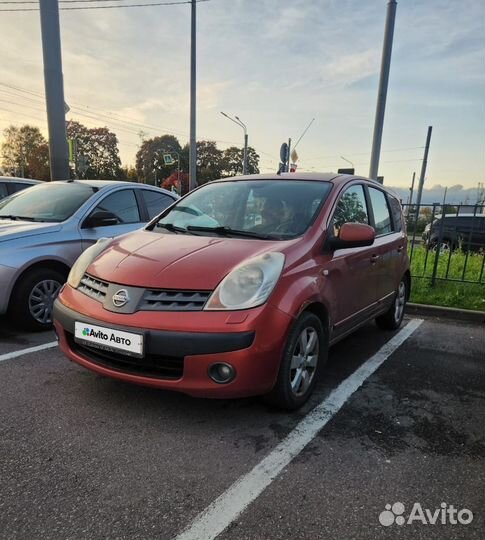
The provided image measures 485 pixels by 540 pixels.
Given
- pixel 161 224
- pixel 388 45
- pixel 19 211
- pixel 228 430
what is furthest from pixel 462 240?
pixel 19 211

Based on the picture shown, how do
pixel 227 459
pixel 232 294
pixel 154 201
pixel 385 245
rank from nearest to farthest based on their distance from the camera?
pixel 227 459, pixel 232 294, pixel 385 245, pixel 154 201

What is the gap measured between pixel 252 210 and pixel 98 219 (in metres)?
2.08

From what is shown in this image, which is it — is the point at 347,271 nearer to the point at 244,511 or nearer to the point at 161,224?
the point at 161,224

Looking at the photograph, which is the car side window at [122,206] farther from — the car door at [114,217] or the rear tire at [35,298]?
the rear tire at [35,298]

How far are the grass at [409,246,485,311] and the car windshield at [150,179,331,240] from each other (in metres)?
3.58

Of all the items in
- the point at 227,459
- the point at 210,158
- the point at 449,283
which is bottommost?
the point at 449,283

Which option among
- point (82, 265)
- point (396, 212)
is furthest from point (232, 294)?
point (396, 212)

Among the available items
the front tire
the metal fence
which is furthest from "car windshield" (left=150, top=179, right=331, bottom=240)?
the metal fence

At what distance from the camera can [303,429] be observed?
107 inches

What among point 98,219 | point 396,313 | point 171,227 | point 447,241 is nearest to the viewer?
point 171,227

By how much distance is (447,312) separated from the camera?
5.93m

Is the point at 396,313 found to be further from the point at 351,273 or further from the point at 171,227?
the point at 171,227

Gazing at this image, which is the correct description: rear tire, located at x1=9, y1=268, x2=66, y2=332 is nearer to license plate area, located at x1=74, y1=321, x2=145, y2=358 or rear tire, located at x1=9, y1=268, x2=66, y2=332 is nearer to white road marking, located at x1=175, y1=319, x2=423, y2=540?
license plate area, located at x1=74, y1=321, x2=145, y2=358

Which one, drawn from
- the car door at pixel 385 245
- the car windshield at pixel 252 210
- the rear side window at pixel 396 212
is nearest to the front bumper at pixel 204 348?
the car windshield at pixel 252 210
